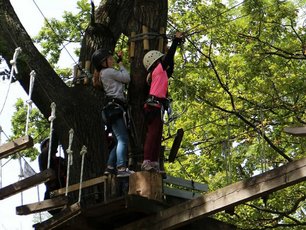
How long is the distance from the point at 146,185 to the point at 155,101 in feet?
2.69

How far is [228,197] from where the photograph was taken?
526 centimetres

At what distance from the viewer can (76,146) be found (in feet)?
21.7

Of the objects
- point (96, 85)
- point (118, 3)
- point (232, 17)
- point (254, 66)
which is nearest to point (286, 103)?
point (254, 66)

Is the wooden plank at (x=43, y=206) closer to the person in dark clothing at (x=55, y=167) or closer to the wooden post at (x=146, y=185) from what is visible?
the wooden post at (x=146, y=185)

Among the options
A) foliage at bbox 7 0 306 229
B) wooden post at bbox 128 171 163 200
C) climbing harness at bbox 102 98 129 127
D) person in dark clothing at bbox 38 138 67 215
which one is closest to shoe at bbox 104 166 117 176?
wooden post at bbox 128 171 163 200

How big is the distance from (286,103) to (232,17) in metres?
2.07

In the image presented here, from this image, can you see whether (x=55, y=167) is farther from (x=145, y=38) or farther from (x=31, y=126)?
(x=31, y=126)

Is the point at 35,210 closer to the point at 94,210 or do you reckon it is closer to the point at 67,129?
the point at 94,210

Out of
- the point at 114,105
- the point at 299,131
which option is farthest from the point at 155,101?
the point at 299,131

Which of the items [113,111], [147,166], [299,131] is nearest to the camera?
[299,131]

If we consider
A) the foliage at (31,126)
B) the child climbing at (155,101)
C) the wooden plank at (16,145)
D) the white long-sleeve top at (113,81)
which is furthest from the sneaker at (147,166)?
the foliage at (31,126)

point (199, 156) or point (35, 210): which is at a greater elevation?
point (199, 156)

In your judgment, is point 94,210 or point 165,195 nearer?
point 94,210

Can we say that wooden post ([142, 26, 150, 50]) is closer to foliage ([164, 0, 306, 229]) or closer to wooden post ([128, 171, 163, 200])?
wooden post ([128, 171, 163, 200])
